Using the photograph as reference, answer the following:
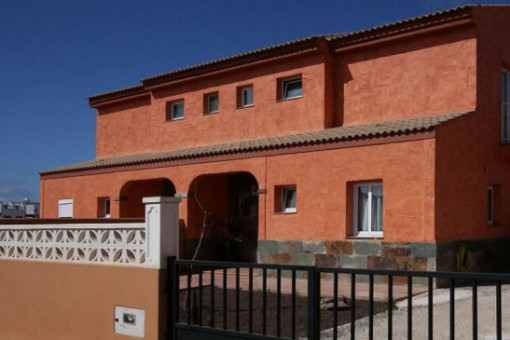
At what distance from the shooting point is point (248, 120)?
1691 centimetres

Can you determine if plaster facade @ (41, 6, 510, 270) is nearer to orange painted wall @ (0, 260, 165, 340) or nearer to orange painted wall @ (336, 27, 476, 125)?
orange painted wall @ (336, 27, 476, 125)

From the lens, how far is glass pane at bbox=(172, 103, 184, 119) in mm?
19094

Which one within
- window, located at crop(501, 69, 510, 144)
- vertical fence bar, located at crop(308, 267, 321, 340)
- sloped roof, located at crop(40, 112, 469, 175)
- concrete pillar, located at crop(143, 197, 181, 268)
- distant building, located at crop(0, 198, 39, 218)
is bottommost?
distant building, located at crop(0, 198, 39, 218)

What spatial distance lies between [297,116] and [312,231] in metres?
3.63

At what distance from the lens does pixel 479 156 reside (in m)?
13.3

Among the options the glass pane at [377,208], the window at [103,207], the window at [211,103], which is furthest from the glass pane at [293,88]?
the window at [103,207]

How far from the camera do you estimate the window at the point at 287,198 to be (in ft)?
46.9

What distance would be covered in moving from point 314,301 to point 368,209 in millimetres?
7459

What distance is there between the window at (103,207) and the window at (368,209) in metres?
9.15

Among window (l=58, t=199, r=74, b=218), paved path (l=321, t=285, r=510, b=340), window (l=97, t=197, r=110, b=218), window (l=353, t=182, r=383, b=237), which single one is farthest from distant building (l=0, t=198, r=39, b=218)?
paved path (l=321, t=285, r=510, b=340)

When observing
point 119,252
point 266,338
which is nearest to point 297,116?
point 119,252

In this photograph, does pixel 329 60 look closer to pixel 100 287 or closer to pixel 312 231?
pixel 312 231

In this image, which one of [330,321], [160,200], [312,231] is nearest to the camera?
[160,200]

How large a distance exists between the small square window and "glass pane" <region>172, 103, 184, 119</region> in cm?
580
